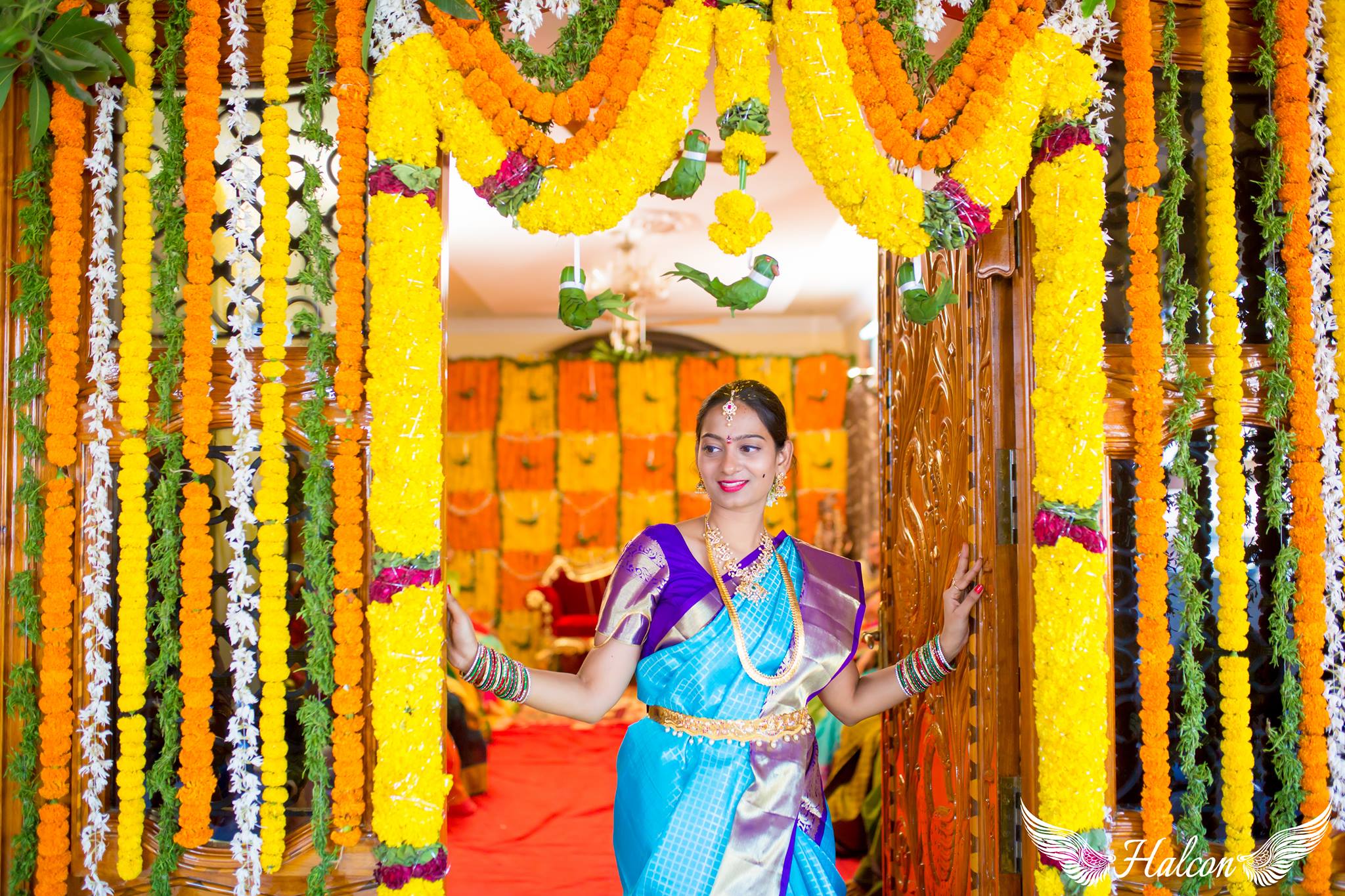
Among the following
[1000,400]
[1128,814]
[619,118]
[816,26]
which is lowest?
[1128,814]

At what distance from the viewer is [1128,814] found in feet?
7.48

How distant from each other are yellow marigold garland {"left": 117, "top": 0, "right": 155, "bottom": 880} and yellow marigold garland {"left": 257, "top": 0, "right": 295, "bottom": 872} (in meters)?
0.27

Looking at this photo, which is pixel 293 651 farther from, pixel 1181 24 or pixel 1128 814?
pixel 1181 24

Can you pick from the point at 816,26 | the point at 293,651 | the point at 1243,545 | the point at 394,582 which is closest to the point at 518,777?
the point at 293,651

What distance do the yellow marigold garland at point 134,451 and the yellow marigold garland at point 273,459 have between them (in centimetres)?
27

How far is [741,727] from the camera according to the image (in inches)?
88.0

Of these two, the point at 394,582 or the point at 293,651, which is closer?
the point at 394,582

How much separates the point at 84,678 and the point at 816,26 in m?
2.25

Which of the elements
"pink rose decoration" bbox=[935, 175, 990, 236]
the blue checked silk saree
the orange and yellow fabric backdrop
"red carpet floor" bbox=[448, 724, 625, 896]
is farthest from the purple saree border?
the orange and yellow fabric backdrop

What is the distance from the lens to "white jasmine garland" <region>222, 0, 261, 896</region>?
2195 mm

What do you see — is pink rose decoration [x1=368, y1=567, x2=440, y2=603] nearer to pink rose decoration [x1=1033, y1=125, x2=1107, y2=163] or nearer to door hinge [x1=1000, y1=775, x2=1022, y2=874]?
door hinge [x1=1000, y1=775, x2=1022, y2=874]

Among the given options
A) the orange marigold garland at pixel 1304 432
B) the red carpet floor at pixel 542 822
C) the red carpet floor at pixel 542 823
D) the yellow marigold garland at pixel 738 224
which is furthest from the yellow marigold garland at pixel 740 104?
the red carpet floor at pixel 542 822

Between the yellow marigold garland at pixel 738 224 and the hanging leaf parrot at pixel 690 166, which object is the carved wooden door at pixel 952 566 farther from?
the hanging leaf parrot at pixel 690 166

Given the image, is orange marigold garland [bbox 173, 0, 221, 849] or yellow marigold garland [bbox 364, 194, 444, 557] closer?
yellow marigold garland [bbox 364, 194, 444, 557]
